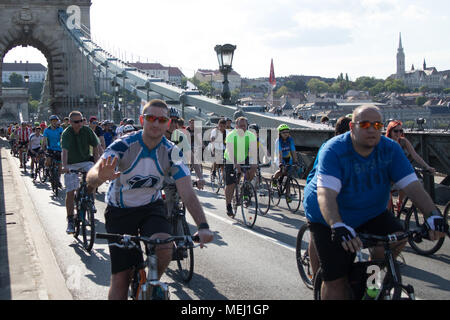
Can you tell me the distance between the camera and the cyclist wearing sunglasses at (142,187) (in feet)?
13.0

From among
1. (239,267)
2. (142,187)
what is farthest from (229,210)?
(142,187)

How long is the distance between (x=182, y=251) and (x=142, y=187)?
196 cm

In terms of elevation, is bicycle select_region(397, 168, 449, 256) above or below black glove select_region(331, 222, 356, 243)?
below

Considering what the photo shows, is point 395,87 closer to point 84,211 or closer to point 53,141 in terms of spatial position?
point 53,141

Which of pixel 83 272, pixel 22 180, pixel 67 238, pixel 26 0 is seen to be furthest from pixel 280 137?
pixel 26 0

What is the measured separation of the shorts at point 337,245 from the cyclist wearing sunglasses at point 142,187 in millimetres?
821

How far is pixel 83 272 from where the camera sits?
262 inches

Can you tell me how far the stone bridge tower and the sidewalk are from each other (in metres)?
38.0

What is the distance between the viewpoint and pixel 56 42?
157ft

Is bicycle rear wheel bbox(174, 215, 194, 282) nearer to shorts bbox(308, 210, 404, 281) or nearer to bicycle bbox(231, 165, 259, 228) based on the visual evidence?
shorts bbox(308, 210, 404, 281)

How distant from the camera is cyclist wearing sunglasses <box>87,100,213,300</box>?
13.0 ft

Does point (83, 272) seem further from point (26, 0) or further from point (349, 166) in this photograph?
point (26, 0)

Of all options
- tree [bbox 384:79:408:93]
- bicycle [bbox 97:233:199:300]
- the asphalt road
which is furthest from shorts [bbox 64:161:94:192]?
tree [bbox 384:79:408:93]

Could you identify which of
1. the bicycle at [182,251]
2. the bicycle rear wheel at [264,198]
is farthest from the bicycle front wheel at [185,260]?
the bicycle rear wheel at [264,198]
